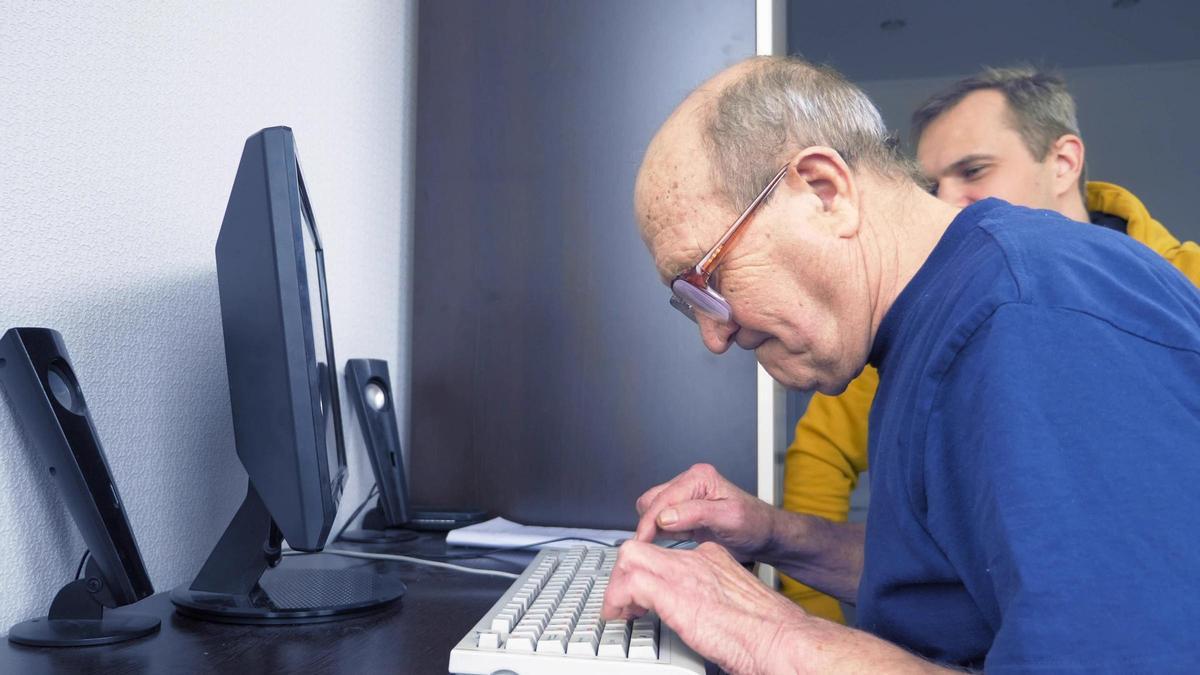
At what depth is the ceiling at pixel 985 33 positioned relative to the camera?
4789 millimetres

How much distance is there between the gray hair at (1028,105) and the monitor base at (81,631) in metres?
1.76

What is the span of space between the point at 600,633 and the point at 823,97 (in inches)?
20.4

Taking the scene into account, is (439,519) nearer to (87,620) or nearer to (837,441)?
(87,620)

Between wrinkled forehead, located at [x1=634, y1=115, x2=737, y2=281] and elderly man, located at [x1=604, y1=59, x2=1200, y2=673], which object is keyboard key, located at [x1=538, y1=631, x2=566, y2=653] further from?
wrinkled forehead, located at [x1=634, y1=115, x2=737, y2=281]

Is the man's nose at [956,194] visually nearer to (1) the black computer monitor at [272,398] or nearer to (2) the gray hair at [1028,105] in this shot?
(2) the gray hair at [1028,105]

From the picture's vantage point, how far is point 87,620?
82 cm

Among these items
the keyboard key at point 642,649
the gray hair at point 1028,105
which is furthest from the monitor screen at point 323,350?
the gray hair at point 1028,105

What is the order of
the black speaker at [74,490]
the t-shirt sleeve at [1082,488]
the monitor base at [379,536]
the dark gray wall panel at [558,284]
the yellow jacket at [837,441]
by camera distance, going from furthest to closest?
1. the yellow jacket at [837,441]
2. the dark gray wall panel at [558,284]
3. the monitor base at [379,536]
4. the black speaker at [74,490]
5. the t-shirt sleeve at [1082,488]

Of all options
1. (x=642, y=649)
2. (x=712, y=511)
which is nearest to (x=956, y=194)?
(x=712, y=511)

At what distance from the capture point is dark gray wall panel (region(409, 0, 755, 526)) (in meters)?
1.60

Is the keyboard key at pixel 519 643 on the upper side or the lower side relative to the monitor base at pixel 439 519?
upper

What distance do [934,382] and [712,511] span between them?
0.54m

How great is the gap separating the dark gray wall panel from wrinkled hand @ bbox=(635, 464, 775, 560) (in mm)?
369

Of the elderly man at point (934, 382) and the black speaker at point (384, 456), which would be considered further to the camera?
the black speaker at point (384, 456)
